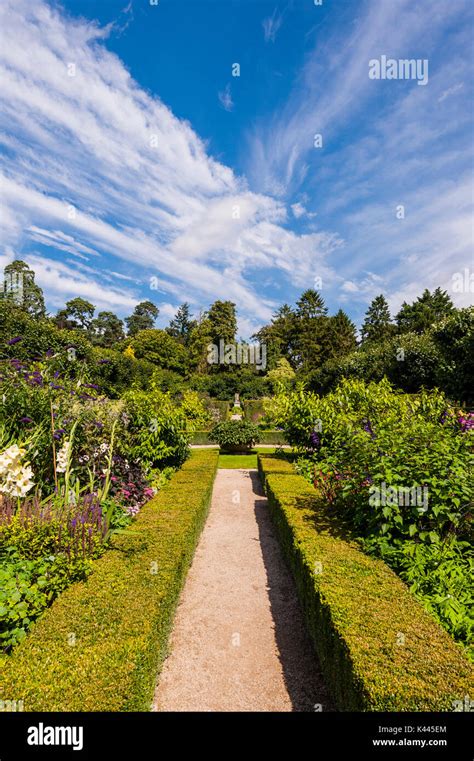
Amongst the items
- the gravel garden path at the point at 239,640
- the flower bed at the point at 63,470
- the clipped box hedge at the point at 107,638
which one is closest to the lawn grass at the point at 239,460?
the flower bed at the point at 63,470

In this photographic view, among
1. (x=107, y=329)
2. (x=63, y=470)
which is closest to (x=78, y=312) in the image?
(x=107, y=329)

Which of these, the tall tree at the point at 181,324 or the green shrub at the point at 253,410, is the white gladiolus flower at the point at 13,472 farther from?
the tall tree at the point at 181,324

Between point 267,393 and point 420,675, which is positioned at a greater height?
point 267,393

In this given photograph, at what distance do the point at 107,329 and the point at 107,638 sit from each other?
233 feet

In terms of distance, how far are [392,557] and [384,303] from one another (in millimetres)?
55358

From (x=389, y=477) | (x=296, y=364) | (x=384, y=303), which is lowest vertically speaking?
(x=389, y=477)

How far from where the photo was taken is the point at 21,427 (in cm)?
571

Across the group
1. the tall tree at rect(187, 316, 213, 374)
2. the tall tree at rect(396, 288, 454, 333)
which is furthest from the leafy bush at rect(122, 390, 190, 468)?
the tall tree at rect(396, 288, 454, 333)

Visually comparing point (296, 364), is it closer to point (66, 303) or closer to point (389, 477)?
point (66, 303)

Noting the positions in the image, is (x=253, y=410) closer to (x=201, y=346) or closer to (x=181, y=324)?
(x=201, y=346)

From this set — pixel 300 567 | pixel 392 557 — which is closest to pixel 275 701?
pixel 300 567

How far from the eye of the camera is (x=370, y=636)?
251 centimetres

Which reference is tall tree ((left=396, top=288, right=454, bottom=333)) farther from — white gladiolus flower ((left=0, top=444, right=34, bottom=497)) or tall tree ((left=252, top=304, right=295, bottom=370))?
white gladiolus flower ((left=0, top=444, right=34, bottom=497))

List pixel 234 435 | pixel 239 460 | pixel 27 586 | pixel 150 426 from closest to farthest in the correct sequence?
pixel 27 586
pixel 150 426
pixel 239 460
pixel 234 435
